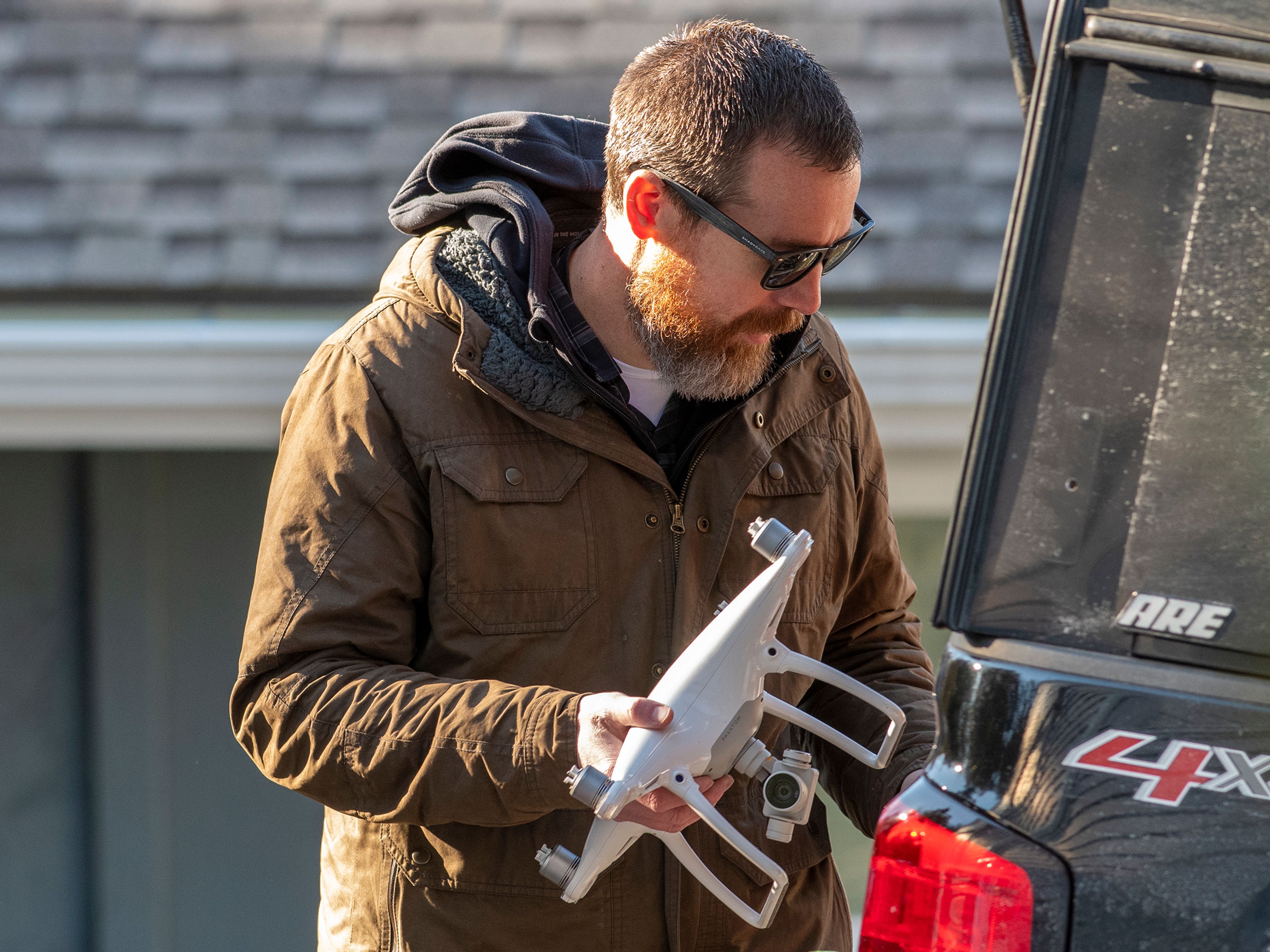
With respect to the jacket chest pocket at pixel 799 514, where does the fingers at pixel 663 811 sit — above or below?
below

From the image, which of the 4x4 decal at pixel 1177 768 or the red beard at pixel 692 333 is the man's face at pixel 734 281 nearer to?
the red beard at pixel 692 333

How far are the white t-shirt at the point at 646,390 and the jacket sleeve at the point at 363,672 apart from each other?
0.41m

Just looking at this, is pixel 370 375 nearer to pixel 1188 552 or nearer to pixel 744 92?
pixel 744 92

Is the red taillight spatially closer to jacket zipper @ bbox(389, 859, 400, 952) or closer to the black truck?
the black truck

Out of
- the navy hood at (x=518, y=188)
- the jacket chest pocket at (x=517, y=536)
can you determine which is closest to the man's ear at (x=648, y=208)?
the navy hood at (x=518, y=188)

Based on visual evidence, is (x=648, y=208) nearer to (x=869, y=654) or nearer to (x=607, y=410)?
(x=607, y=410)

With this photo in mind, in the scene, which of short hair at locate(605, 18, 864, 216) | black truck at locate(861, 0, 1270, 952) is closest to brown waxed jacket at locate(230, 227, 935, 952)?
short hair at locate(605, 18, 864, 216)

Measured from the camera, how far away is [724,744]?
1791mm

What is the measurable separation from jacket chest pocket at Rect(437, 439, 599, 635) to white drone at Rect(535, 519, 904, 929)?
0.85 ft

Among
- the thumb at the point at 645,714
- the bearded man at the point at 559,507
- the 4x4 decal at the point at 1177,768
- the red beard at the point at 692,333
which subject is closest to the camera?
the 4x4 decal at the point at 1177,768

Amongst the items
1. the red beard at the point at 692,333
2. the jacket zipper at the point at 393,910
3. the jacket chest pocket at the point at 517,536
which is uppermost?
the red beard at the point at 692,333

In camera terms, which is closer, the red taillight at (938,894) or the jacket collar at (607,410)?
the red taillight at (938,894)

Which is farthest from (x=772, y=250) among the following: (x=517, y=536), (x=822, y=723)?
(x=822, y=723)

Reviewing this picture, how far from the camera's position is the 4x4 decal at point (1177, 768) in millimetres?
1275
